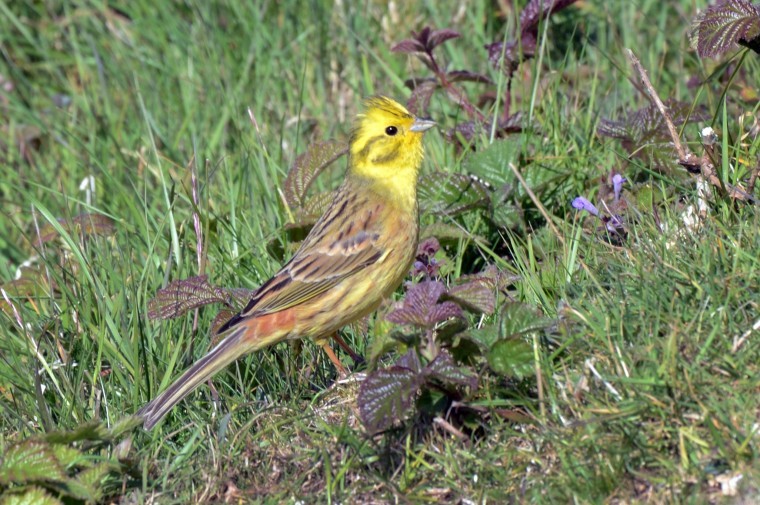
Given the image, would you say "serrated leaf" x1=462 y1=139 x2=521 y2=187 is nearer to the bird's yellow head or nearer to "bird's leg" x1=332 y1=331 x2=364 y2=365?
the bird's yellow head

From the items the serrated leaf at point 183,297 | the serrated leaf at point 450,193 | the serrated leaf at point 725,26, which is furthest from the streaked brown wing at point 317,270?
the serrated leaf at point 725,26

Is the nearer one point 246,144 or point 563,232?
point 563,232

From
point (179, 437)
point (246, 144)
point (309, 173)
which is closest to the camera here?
point (179, 437)

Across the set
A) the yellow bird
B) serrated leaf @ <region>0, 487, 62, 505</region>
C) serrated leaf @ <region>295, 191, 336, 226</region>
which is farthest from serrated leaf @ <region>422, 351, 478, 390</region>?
serrated leaf @ <region>295, 191, 336, 226</region>

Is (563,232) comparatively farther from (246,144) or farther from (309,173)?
(246,144)

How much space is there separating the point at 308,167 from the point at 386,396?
2.12 m

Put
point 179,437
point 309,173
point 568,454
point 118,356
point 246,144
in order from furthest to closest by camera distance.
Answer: point 246,144 → point 309,173 → point 118,356 → point 179,437 → point 568,454

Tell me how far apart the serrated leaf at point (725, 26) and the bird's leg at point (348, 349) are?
6.26 ft

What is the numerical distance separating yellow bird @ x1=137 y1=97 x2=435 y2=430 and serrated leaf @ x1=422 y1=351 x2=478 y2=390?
105cm

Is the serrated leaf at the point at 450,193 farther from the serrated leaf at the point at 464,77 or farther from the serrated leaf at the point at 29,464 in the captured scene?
the serrated leaf at the point at 29,464

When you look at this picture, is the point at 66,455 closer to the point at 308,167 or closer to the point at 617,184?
the point at 308,167

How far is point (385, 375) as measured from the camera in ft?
11.4

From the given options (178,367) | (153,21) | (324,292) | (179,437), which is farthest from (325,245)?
(153,21)

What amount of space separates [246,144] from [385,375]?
3043 millimetres
